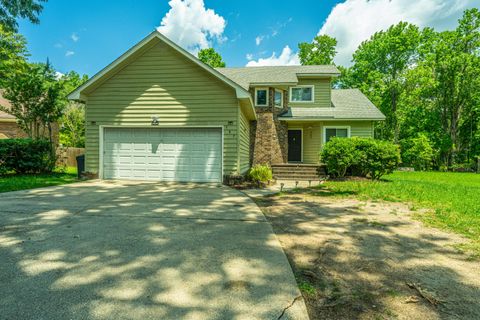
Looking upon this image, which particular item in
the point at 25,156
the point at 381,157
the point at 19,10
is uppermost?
the point at 19,10

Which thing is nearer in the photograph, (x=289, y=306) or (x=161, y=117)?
(x=289, y=306)

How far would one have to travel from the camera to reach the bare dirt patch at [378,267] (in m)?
1.98

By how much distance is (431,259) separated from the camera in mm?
2945

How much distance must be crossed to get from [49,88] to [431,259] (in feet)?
47.8

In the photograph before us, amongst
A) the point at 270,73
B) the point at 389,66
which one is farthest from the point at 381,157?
the point at 389,66

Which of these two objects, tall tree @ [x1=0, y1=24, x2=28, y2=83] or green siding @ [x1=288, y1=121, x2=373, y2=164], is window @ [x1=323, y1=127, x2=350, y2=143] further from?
tall tree @ [x1=0, y1=24, x2=28, y2=83]

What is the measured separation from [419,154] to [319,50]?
59.8 feet

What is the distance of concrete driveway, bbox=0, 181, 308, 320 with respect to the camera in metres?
1.91

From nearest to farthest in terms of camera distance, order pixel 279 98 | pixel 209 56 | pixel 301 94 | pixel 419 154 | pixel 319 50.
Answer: pixel 279 98 < pixel 301 94 < pixel 419 154 < pixel 209 56 < pixel 319 50

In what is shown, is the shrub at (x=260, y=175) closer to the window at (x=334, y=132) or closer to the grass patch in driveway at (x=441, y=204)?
the grass patch in driveway at (x=441, y=204)

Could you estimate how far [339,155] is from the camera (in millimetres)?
11039

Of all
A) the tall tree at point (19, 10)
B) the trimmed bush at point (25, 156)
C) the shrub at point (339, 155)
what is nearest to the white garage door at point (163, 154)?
the trimmed bush at point (25, 156)

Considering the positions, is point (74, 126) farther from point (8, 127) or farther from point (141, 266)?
point (141, 266)

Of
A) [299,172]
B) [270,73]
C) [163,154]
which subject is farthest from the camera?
[270,73]
